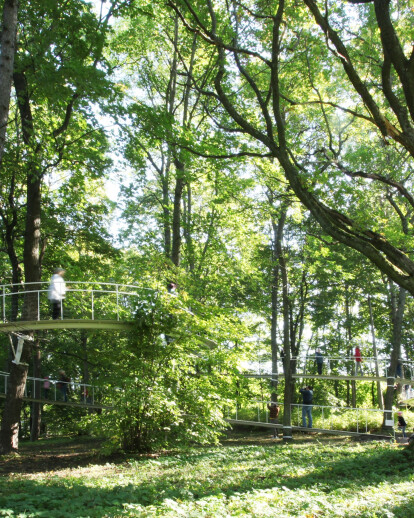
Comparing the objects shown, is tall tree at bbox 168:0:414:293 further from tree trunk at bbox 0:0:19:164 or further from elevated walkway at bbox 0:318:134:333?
elevated walkway at bbox 0:318:134:333

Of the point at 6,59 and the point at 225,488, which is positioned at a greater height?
the point at 6,59

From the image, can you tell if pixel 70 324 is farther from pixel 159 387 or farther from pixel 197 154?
pixel 197 154


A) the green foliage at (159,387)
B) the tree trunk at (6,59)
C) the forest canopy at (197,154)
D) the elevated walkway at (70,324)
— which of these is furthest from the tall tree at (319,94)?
the elevated walkway at (70,324)

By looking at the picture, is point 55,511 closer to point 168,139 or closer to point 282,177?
point 168,139

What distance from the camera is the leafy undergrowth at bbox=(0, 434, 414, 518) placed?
15.4ft

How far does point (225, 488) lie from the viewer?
630 centimetres

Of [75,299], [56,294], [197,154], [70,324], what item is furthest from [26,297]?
[197,154]

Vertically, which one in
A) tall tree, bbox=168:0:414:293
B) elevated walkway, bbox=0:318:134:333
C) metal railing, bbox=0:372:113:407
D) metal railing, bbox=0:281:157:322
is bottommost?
metal railing, bbox=0:372:113:407

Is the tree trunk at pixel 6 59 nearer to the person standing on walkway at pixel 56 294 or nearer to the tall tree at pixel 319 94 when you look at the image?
the tall tree at pixel 319 94

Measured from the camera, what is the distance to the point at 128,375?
34.6 feet

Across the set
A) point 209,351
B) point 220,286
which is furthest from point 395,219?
point 209,351

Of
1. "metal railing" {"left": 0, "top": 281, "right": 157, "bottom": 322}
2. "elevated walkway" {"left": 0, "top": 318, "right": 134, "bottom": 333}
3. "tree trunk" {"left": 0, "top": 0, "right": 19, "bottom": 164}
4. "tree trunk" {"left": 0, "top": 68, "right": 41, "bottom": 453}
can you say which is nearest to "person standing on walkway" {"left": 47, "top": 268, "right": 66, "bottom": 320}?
"metal railing" {"left": 0, "top": 281, "right": 157, "bottom": 322}

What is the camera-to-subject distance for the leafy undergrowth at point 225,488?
4.68 m

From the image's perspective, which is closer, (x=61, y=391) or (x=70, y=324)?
(x=70, y=324)
